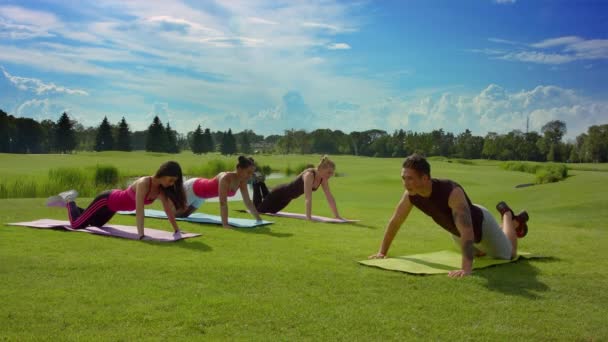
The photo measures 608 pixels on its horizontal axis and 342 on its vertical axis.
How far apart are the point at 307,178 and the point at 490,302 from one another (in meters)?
6.92

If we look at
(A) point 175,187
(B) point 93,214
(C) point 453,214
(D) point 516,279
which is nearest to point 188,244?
(A) point 175,187

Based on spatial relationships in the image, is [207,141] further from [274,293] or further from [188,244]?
[274,293]

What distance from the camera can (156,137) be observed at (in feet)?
255

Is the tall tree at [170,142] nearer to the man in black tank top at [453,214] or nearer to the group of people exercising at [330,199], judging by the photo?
the group of people exercising at [330,199]

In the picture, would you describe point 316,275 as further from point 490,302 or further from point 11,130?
point 11,130

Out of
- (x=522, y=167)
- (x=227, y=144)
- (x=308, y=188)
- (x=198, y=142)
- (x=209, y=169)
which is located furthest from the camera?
(x=227, y=144)

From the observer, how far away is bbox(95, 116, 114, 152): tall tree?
75250mm

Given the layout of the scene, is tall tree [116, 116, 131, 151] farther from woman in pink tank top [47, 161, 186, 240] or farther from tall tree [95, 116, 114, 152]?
woman in pink tank top [47, 161, 186, 240]

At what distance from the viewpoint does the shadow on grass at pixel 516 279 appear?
5.25m

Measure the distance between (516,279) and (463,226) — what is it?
840mm

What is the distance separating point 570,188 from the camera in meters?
21.7

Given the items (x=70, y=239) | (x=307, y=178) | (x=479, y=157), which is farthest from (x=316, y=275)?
(x=479, y=157)

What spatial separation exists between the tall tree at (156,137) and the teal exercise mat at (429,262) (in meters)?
74.2

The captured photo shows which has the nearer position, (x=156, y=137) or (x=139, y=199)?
(x=139, y=199)
